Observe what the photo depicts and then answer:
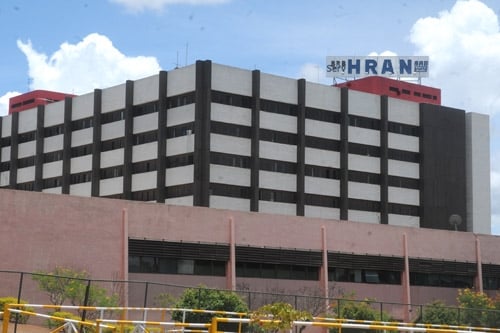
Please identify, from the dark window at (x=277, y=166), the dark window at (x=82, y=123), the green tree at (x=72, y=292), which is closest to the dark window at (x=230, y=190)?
the dark window at (x=277, y=166)

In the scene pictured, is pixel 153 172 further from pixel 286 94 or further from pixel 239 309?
pixel 239 309

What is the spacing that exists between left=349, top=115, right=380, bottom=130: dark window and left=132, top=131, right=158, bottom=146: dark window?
70.8 ft

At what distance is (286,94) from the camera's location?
90250 mm

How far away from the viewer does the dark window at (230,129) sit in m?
85.6

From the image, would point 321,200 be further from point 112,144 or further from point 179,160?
point 112,144

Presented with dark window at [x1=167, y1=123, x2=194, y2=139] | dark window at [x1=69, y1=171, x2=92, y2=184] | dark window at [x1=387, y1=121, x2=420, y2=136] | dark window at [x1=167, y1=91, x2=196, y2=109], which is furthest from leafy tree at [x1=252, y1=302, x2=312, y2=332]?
dark window at [x1=387, y1=121, x2=420, y2=136]

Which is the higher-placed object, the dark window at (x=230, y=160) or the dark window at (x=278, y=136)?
the dark window at (x=278, y=136)

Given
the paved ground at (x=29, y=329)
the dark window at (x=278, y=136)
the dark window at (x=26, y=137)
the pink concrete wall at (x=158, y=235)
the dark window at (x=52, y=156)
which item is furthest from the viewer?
the dark window at (x=26, y=137)

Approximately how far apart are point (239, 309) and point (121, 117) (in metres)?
54.2

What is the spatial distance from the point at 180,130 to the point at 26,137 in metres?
26.0

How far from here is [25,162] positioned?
341ft

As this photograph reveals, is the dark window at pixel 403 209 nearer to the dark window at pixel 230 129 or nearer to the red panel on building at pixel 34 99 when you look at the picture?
the dark window at pixel 230 129

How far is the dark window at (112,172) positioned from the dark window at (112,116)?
513 cm

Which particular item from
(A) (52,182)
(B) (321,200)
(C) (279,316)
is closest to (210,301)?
(C) (279,316)
